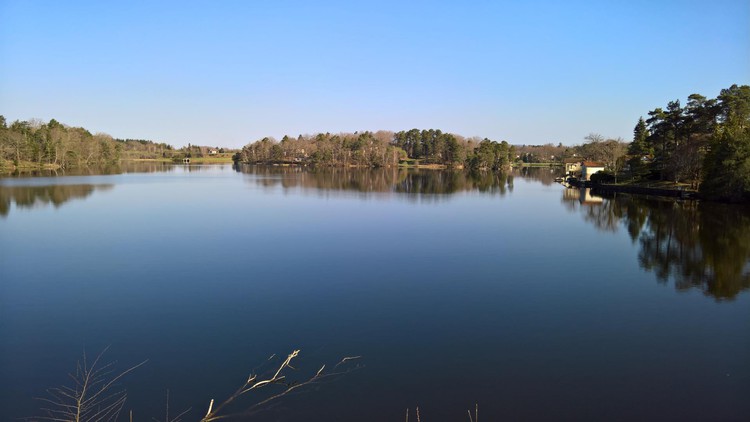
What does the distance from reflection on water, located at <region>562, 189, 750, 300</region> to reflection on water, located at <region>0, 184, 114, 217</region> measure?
25.1m

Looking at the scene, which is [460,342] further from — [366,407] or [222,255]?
[222,255]

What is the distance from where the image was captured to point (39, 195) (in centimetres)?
2773

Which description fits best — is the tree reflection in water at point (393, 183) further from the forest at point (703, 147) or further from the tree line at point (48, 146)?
the tree line at point (48, 146)

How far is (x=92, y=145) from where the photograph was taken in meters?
72.6

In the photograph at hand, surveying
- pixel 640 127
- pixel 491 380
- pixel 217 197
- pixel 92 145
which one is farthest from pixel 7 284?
pixel 92 145

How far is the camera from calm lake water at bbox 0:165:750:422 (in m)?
5.95

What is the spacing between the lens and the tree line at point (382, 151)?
8331 centimetres

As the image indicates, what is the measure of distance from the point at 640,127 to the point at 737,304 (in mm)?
45947

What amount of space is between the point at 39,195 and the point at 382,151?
69142 mm

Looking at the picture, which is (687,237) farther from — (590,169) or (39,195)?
(590,169)

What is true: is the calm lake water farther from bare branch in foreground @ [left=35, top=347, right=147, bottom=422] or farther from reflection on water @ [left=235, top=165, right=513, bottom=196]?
reflection on water @ [left=235, top=165, right=513, bottom=196]

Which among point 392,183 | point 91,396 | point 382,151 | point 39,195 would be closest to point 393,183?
point 392,183

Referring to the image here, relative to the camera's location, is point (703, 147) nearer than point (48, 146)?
Yes

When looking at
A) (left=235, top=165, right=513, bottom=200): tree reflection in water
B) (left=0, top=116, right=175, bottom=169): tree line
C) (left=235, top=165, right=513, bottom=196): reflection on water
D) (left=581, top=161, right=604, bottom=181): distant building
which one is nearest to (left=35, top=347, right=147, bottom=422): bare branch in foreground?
(left=235, top=165, right=513, bottom=200): tree reflection in water
